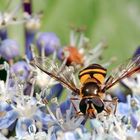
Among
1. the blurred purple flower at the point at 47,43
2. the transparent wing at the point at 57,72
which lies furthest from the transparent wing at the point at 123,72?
the blurred purple flower at the point at 47,43

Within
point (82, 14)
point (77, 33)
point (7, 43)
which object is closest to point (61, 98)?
point (7, 43)


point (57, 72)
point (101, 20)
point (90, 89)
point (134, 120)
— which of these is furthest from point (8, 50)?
point (101, 20)

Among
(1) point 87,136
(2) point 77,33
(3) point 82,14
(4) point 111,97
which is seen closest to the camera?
(1) point 87,136

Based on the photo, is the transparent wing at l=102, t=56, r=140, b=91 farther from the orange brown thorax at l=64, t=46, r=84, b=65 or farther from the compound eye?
the orange brown thorax at l=64, t=46, r=84, b=65

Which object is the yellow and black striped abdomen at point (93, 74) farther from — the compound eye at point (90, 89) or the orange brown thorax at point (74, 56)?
the orange brown thorax at point (74, 56)

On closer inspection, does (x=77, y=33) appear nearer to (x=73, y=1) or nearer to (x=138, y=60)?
(x=73, y=1)

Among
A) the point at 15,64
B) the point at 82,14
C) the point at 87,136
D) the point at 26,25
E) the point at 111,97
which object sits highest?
the point at 82,14

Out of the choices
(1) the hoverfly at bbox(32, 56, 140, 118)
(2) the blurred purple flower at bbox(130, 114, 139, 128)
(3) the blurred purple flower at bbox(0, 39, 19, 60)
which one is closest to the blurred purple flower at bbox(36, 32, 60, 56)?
(3) the blurred purple flower at bbox(0, 39, 19, 60)
